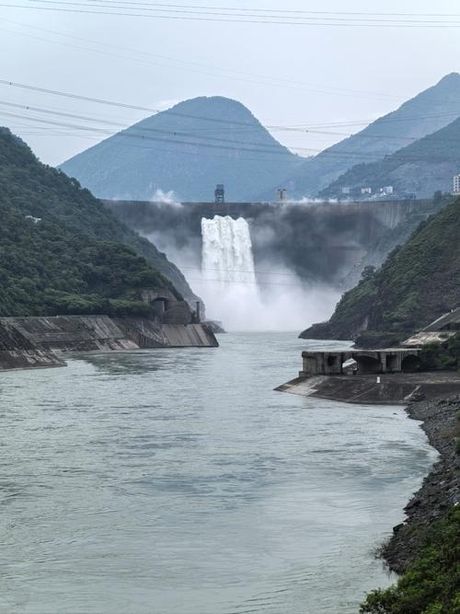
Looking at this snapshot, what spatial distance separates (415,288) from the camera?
128m

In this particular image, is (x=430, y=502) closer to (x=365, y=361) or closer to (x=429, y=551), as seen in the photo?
(x=429, y=551)

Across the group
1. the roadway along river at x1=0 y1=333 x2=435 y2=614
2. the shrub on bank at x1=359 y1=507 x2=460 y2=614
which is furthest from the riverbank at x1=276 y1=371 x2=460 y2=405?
the shrub on bank at x1=359 y1=507 x2=460 y2=614

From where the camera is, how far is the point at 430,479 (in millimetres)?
37812

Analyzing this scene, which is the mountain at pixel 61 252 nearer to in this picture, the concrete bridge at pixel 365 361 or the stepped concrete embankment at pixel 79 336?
the stepped concrete embankment at pixel 79 336

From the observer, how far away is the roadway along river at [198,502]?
2662 centimetres

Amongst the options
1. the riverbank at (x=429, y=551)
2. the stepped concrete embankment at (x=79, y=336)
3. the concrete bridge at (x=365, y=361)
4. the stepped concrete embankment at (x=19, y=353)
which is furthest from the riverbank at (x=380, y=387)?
the stepped concrete embankment at (x=79, y=336)

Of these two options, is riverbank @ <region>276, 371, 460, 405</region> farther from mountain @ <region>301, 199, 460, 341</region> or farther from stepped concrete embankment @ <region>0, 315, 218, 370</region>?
mountain @ <region>301, 199, 460, 341</region>

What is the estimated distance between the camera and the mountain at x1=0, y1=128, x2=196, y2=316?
422ft

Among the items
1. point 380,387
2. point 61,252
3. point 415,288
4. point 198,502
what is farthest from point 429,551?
point 61,252

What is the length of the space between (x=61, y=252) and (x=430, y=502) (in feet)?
390

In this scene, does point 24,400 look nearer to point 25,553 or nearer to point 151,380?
point 151,380

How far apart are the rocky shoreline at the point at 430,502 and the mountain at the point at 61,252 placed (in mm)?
72346

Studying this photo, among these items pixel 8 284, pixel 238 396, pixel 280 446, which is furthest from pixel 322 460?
pixel 8 284

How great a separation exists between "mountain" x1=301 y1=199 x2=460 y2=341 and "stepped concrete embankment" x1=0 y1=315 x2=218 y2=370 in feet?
64.9
